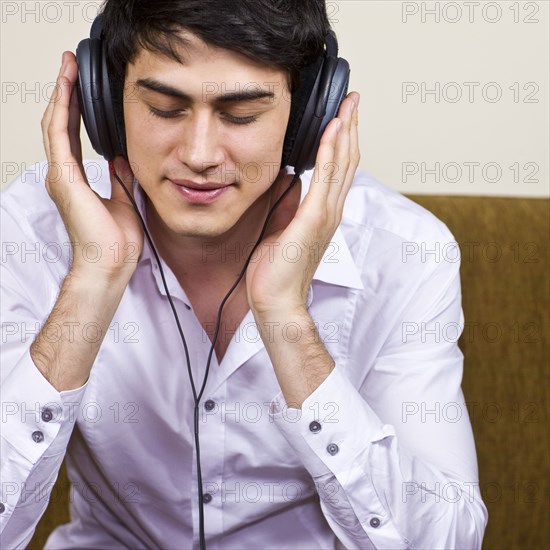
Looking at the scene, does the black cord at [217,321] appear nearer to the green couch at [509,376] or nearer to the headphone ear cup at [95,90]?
the headphone ear cup at [95,90]

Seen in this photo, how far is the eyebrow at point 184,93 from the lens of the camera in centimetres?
137

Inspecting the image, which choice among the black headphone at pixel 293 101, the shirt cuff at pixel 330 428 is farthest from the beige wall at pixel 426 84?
the shirt cuff at pixel 330 428

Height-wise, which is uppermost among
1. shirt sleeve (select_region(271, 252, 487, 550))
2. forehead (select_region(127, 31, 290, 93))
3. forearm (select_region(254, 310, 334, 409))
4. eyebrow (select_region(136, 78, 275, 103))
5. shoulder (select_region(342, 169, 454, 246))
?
forehead (select_region(127, 31, 290, 93))

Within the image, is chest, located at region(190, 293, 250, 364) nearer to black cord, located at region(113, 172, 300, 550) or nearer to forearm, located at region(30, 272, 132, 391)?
black cord, located at region(113, 172, 300, 550)

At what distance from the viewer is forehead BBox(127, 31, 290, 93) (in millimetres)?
1354

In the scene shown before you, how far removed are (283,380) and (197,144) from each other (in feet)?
1.13

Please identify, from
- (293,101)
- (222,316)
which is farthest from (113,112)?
(222,316)

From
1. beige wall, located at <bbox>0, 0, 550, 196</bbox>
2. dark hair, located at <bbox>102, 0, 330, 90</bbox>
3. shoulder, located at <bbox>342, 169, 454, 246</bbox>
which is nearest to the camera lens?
dark hair, located at <bbox>102, 0, 330, 90</bbox>

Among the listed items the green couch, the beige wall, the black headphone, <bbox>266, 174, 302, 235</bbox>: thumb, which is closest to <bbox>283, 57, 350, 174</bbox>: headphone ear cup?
the black headphone

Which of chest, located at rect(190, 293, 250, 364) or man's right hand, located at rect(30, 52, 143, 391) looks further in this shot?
chest, located at rect(190, 293, 250, 364)

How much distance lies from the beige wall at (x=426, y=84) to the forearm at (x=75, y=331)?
75 centimetres

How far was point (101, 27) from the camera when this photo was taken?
146 centimetres

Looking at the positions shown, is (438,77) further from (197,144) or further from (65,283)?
(65,283)

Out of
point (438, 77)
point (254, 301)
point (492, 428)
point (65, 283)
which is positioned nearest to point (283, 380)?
point (254, 301)
